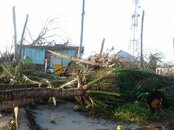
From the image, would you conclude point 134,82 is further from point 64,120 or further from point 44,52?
point 44,52

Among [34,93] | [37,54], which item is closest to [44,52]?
[37,54]

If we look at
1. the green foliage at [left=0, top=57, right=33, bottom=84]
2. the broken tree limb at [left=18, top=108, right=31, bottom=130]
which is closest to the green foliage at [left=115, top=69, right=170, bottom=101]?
the green foliage at [left=0, top=57, right=33, bottom=84]

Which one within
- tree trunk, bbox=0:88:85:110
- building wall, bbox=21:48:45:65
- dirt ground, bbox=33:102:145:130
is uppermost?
building wall, bbox=21:48:45:65

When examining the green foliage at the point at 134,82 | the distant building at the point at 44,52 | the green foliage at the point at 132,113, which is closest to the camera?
the green foliage at the point at 132,113

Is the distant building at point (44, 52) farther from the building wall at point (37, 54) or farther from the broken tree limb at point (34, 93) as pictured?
the broken tree limb at point (34, 93)

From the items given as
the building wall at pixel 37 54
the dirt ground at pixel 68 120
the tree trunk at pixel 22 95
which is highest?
the building wall at pixel 37 54

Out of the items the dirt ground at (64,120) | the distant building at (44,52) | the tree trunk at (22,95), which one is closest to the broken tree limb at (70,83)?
the dirt ground at (64,120)

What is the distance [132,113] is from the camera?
7914 mm

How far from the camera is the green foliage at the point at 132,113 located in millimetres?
7738

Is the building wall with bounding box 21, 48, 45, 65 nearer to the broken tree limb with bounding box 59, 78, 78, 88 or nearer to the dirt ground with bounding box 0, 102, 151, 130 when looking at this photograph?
the broken tree limb with bounding box 59, 78, 78, 88

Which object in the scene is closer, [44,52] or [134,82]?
[134,82]

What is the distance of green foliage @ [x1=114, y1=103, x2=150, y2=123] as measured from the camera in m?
7.74

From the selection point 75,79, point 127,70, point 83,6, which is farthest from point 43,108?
point 83,6

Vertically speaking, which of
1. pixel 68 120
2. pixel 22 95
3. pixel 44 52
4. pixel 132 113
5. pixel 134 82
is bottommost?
pixel 68 120
